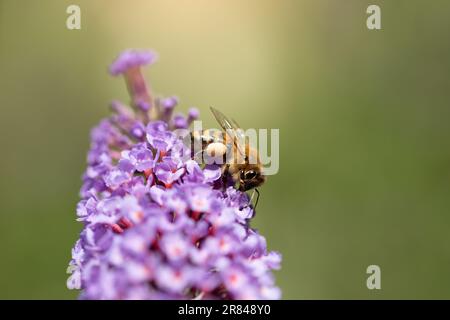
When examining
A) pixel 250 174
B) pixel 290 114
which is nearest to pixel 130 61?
pixel 250 174

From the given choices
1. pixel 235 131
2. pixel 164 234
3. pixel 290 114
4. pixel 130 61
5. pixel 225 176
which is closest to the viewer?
pixel 164 234

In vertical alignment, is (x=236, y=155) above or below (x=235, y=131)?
below

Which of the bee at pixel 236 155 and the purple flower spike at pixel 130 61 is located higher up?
the purple flower spike at pixel 130 61

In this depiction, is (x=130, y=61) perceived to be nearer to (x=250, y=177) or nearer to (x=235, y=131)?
(x=235, y=131)

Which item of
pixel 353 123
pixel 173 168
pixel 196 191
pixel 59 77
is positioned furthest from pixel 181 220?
pixel 59 77

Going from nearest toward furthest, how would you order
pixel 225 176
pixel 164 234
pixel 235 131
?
pixel 164 234 < pixel 225 176 < pixel 235 131

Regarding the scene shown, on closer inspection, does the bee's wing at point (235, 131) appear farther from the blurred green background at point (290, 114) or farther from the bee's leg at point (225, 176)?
the blurred green background at point (290, 114)

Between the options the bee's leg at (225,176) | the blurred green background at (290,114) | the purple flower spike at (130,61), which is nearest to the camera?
the bee's leg at (225,176)

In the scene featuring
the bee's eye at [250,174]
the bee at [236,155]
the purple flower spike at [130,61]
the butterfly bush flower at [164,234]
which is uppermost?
the purple flower spike at [130,61]

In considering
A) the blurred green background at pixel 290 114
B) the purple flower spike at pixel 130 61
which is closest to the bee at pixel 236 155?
the purple flower spike at pixel 130 61
